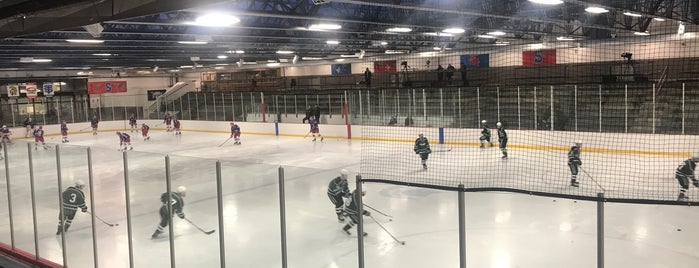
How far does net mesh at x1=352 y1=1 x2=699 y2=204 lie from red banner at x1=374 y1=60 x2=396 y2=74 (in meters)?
3.48

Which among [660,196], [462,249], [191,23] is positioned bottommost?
[660,196]

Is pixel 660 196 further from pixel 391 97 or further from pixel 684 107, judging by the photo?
pixel 391 97

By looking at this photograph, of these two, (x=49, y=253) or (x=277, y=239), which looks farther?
(x=49, y=253)

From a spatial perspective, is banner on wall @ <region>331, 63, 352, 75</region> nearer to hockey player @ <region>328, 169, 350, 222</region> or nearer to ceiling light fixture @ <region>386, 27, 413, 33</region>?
ceiling light fixture @ <region>386, 27, 413, 33</region>

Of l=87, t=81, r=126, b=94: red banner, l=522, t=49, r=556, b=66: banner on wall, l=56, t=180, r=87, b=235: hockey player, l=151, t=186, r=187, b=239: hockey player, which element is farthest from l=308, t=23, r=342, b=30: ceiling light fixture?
l=87, t=81, r=126, b=94: red banner

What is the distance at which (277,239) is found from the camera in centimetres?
636

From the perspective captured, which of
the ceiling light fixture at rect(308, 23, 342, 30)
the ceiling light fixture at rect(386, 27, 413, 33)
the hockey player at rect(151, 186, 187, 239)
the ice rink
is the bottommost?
the ice rink

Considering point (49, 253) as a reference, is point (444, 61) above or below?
above

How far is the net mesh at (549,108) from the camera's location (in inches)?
490

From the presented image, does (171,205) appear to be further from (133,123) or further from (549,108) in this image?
(133,123)

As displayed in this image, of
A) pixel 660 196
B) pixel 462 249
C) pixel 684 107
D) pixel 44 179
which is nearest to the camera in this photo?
pixel 462 249

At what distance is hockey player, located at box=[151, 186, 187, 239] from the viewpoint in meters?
5.44

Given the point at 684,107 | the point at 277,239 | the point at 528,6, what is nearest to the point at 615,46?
the point at 684,107

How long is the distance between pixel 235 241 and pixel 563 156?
11556 mm
